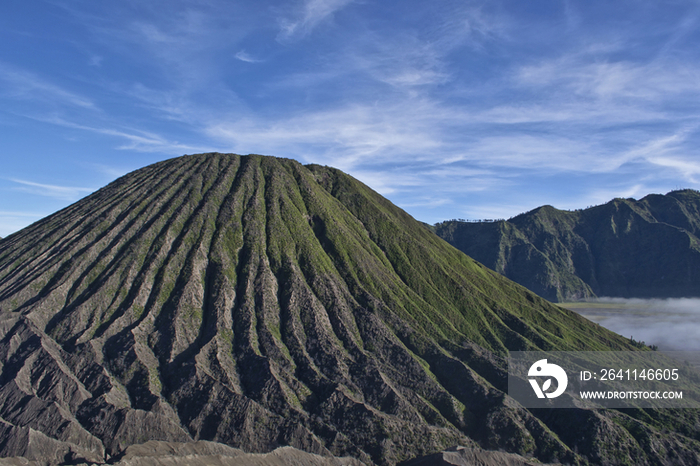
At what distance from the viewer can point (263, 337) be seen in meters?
84.9

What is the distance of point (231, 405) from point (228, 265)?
36.6 metres

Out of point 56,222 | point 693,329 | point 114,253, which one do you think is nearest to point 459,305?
point 114,253

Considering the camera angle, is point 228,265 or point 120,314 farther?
point 228,265

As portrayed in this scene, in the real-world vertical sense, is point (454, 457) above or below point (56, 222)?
below

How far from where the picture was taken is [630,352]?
10862 cm

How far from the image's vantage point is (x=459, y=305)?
10931cm

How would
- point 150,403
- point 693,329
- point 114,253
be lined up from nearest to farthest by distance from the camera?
1. point 150,403
2. point 114,253
3. point 693,329

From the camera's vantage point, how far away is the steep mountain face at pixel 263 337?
6869 cm

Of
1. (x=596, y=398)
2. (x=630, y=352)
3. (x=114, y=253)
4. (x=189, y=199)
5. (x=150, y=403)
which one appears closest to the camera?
(x=150, y=403)

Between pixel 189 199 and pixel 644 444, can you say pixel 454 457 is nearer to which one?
pixel 644 444

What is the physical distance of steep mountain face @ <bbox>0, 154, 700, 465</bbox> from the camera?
6869 cm

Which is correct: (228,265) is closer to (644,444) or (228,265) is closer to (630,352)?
(644,444)

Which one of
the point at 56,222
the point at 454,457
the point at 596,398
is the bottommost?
the point at 454,457

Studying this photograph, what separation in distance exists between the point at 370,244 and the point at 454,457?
6830 centimetres
